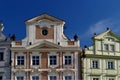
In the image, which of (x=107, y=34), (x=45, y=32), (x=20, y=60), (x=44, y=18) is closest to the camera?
(x=20, y=60)

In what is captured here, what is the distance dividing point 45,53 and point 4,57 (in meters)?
4.69

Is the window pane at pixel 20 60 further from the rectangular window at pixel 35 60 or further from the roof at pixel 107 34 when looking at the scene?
the roof at pixel 107 34

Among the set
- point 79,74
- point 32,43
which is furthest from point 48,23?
point 79,74

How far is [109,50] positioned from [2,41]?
12382mm

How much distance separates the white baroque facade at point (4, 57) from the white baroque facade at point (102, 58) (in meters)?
8.56

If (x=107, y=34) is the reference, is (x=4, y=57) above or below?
below

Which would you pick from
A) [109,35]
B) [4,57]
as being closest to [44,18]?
[4,57]

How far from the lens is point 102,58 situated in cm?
5891

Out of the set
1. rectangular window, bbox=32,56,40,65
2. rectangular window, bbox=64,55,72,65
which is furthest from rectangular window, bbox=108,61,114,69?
rectangular window, bbox=32,56,40,65

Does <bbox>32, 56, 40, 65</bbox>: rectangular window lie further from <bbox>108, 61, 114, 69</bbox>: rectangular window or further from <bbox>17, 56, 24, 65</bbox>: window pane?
<bbox>108, 61, 114, 69</bbox>: rectangular window

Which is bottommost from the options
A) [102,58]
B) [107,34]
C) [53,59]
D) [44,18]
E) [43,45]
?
[53,59]

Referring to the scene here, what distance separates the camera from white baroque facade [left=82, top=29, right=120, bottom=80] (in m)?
58.2

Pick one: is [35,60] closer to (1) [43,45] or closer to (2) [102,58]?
(1) [43,45]

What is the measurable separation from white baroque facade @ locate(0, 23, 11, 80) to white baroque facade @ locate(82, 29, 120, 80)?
8558 mm
